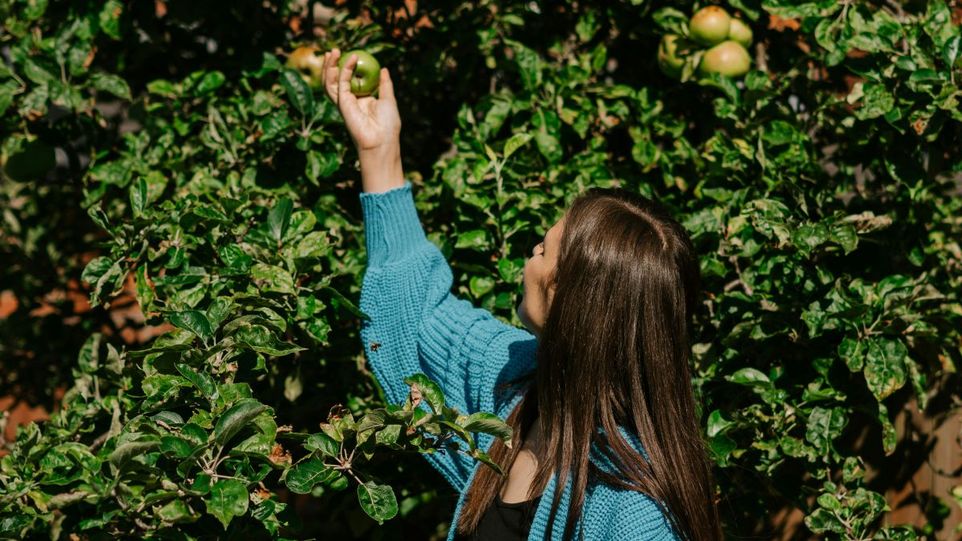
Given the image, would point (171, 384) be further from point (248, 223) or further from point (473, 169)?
Result: point (473, 169)

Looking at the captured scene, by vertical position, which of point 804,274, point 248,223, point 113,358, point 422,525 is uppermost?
point 248,223

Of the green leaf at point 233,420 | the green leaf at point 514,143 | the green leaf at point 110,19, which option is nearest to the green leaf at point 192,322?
the green leaf at point 233,420

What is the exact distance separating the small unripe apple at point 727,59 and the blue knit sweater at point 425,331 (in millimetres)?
797

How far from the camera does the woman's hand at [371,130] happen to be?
1.85m

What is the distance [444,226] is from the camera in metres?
2.12

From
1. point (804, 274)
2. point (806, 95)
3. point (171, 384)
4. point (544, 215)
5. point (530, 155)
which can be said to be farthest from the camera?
point (806, 95)

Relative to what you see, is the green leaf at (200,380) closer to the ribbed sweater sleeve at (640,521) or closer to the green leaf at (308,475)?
the green leaf at (308,475)

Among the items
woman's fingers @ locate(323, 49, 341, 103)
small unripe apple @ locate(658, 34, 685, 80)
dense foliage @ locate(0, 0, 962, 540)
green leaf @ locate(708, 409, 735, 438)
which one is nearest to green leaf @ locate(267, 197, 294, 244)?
dense foliage @ locate(0, 0, 962, 540)

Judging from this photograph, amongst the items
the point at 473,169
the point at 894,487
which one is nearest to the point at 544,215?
the point at 473,169

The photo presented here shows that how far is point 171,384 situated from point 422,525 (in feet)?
3.94

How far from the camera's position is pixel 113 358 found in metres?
1.95

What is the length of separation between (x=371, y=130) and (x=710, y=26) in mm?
851

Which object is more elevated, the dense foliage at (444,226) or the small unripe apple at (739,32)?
the small unripe apple at (739,32)

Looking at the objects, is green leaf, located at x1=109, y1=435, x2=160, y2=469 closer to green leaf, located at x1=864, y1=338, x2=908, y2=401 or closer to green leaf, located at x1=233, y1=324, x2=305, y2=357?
green leaf, located at x1=233, y1=324, x2=305, y2=357
